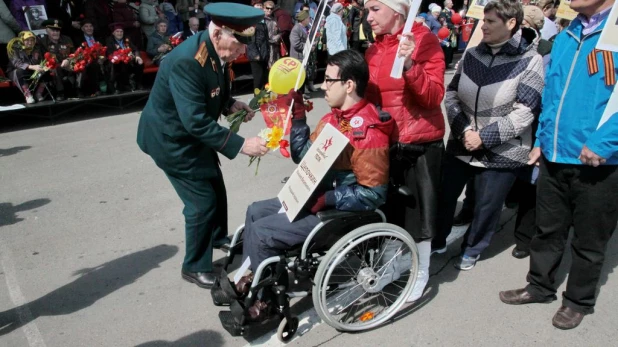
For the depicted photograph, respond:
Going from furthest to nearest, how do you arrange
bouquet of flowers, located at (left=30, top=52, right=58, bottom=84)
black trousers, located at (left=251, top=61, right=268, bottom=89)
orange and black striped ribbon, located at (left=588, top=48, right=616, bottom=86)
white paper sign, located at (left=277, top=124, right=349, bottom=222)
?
black trousers, located at (left=251, top=61, right=268, bottom=89)
bouquet of flowers, located at (left=30, top=52, right=58, bottom=84)
white paper sign, located at (left=277, top=124, right=349, bottom=222)
orange and black striped ribbon, located at (left=588, top=48, right=616, bottom=86)

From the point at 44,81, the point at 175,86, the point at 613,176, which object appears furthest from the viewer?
the point at 44,81

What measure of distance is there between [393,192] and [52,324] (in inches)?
86.7

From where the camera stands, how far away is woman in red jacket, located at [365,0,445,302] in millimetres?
2770

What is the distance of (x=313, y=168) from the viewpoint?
8.80 ft

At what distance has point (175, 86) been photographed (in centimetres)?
284

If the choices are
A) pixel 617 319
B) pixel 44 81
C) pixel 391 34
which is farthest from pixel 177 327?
pixel 44 81

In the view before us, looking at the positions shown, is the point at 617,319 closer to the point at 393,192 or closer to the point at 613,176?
the point at 613,176

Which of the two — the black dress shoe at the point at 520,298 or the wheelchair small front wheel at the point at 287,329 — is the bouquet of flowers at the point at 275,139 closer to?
the wheelchair small front wheel at the point at 287,329

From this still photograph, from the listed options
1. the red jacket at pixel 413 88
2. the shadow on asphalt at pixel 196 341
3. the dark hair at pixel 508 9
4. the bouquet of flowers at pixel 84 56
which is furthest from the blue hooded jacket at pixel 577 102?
the bouquet of flowers at pixel 84 56

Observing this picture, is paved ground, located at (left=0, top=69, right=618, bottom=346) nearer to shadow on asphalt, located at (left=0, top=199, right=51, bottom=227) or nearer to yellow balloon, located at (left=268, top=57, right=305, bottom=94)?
shadow on asphalt, located at (left=0, top=199, right=51, bottom=227)

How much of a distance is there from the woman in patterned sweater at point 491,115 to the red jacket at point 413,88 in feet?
1.04

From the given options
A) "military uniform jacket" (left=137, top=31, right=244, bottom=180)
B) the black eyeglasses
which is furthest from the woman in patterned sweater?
"military uniform jacket" (left=137, top=31, right=244, bottom=180)

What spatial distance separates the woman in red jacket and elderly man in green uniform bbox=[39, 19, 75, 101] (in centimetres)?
611

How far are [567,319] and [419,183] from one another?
1.17 metres
